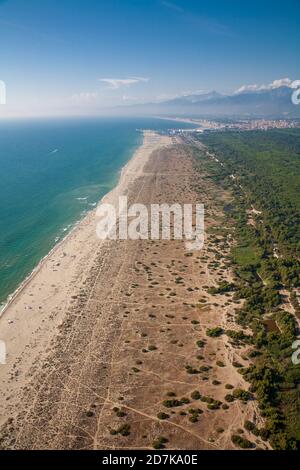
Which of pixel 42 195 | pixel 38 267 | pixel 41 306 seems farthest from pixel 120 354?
pixel 42 195

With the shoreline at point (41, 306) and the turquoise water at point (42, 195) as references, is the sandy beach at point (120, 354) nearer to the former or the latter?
the shoreline at point (41, 306)

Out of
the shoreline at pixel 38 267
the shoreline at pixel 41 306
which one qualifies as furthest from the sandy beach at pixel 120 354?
the shoreline at pixel 38 267

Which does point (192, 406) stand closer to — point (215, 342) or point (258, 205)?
point (215, 342)

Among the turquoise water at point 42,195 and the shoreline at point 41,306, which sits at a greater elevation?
the turquoise water at point 42,195

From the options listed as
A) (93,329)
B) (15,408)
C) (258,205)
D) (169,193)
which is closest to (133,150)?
(169,193)

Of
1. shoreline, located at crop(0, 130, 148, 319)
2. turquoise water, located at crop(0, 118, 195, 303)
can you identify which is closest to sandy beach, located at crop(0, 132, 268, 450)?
shoreline, located at crop(0, 130, 148, 319)

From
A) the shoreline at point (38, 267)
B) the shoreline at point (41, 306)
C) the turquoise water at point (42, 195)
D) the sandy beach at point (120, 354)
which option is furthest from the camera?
the turquoise water at point (42, 195)

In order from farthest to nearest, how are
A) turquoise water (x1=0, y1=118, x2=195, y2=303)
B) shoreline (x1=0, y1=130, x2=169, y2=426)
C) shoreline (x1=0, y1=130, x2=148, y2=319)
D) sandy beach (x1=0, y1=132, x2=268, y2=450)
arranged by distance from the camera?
1. turquoise water (x1=0, y1=118, x2=195, y2=303)
2. shoreline (x1=0, y1=130, x2=148, y2=319)
3. shoreline (x1=0, y1=130, x2=169, y2=426)
4. sandy beach (x1=0, y1=132, x2=268, y2=450)

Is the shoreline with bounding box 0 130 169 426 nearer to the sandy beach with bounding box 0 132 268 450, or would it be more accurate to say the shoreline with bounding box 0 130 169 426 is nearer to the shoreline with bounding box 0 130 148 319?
the shoreline with bounding box 0 130 148 319
